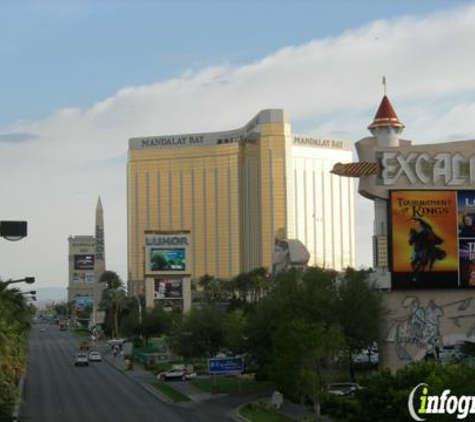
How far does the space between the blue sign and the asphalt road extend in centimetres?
423

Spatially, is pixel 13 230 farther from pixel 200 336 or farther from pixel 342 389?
pixel 200 336

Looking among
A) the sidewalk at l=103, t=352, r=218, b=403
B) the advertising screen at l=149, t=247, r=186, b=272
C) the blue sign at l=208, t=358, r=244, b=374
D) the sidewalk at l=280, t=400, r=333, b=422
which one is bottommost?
the sidewalk at l=103, t=352, r=218, b=403

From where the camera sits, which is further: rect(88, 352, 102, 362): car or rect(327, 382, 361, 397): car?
rect(88, 352, 102, 362): car

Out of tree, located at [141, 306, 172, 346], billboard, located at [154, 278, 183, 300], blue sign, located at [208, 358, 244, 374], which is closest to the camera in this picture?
blue sign, located at [208, 358, 244, 374]

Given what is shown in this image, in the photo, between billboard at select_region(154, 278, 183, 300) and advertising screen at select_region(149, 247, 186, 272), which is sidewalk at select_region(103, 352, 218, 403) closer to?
billboard at select_region(154, 278, 183, 300)

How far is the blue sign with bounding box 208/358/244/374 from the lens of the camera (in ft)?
213

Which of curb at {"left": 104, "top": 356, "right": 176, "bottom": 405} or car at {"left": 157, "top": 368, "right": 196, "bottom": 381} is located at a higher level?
car at {"left": 157, "top": 368, "right": 196, "bottom": 381}

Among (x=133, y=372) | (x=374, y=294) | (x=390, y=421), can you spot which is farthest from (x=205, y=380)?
(x=390, y=421)

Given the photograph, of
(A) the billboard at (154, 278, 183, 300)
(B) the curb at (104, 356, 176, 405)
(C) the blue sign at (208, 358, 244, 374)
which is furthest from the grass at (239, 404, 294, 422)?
(A) the billboard at (154, 278, 183, 300)

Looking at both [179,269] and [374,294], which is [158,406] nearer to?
[374,294]

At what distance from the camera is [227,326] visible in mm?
76750

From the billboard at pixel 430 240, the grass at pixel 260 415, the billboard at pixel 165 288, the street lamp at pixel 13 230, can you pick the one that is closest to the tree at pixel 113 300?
the billboard at pixel 165 288

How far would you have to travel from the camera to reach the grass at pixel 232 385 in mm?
69312

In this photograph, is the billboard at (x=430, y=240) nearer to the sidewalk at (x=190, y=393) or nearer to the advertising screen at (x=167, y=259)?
the sidewalk at (x=190, y=393)
